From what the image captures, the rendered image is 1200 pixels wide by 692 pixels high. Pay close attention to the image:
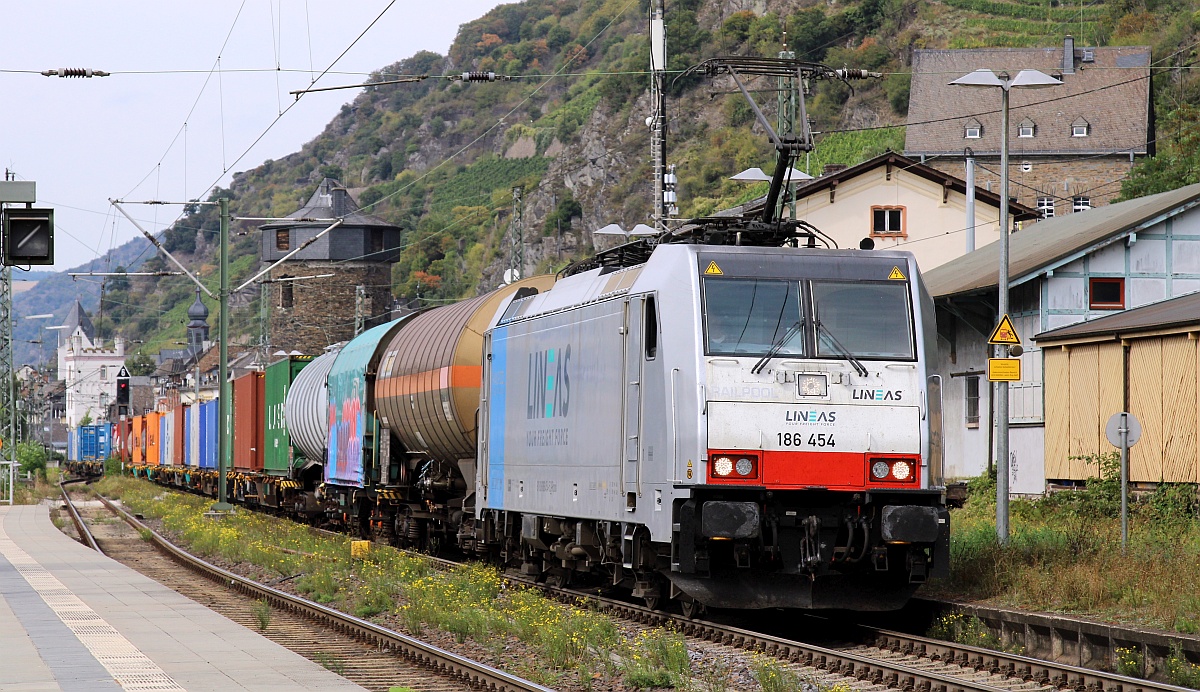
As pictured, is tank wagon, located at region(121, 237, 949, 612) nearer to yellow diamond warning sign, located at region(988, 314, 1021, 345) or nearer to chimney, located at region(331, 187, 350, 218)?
yellow diamond warning sign, located at region(988, 314, 1021, 345)

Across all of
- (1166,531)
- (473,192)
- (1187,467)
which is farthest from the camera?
(473,192)

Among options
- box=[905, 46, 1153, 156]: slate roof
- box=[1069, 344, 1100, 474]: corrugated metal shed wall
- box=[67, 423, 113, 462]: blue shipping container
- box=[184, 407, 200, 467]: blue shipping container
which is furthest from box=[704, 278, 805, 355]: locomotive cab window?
box=[67, 423, 113, 462]: blue shipping container

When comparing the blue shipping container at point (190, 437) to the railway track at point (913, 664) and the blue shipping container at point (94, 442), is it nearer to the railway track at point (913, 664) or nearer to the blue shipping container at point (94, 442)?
the railway track at point (913, 664)

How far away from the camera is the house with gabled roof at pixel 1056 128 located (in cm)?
8031

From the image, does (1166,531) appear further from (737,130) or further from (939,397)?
(737,130)

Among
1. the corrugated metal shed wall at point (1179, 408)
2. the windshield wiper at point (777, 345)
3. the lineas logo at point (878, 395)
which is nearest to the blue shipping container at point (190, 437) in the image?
the corrugated metal shed wall at point (1179, 408)

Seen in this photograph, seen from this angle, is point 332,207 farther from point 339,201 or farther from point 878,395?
point 878,395

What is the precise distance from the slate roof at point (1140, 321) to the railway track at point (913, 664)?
33.6 feet

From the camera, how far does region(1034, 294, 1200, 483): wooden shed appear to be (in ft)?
70.5

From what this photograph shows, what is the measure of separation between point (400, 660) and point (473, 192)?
16658 cm

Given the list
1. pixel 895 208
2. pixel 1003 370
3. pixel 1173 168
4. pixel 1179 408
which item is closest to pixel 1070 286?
pixel 1179 408

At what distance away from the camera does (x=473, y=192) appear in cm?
17762

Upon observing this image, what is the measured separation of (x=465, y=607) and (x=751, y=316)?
4265mm

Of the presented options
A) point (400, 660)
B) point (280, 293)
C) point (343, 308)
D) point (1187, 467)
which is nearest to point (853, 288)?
point (400, 660)
